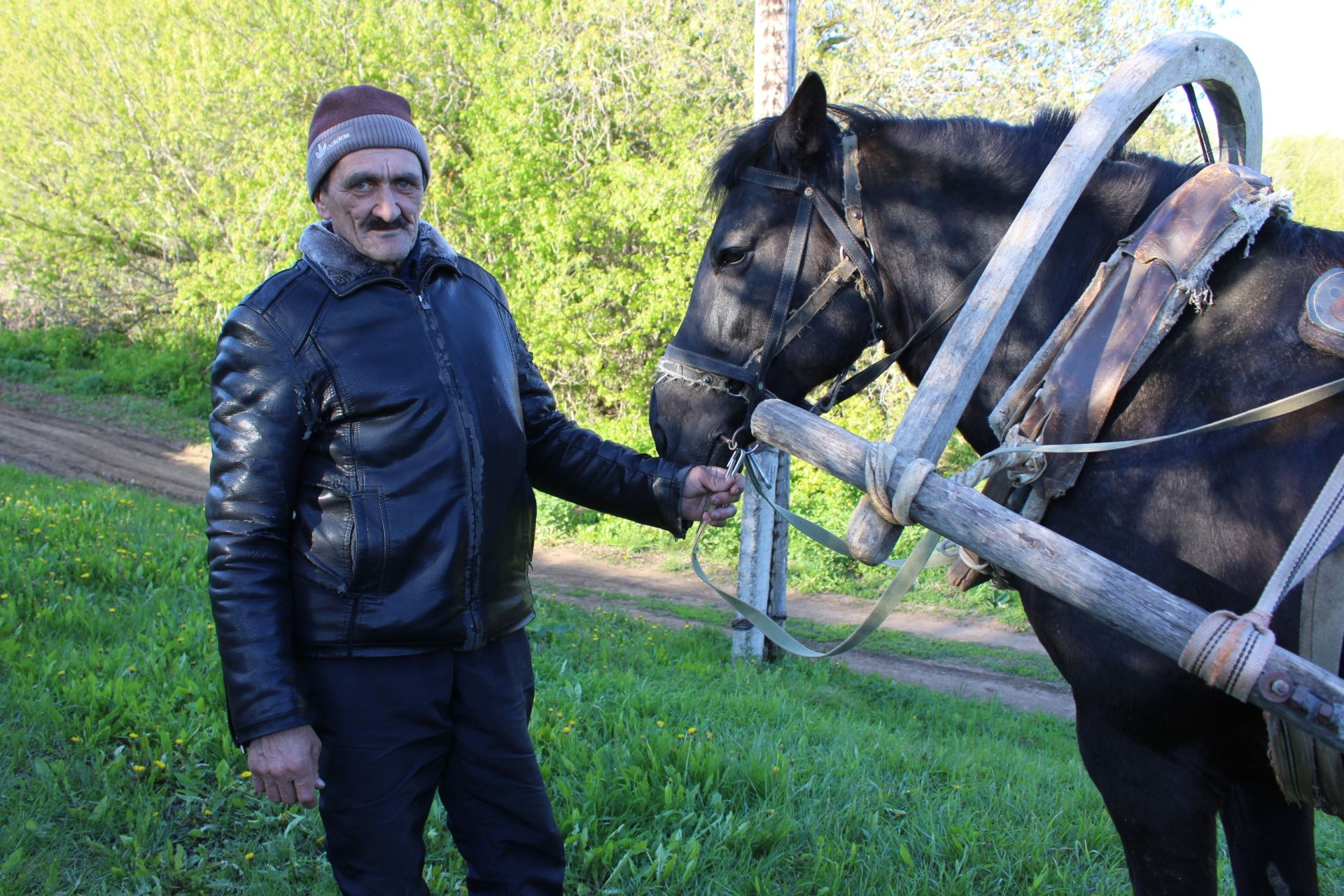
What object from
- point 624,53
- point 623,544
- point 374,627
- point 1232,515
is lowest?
point 623,544

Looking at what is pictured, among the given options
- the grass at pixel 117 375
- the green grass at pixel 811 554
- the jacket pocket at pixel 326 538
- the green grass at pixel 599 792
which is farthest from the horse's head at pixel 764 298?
the grass at pixel 117 375

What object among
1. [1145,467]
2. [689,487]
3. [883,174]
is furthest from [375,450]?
[1145,467]

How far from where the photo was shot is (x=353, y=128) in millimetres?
2105

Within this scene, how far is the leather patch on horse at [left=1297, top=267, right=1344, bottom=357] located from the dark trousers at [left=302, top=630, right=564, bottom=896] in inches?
72.0

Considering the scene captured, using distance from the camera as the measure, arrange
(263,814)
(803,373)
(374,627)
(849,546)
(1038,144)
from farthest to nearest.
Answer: (263,814) < (803,373) < (1038,144) < (374,627) < (849,546)

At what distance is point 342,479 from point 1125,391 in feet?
5.44

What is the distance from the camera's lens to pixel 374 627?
78.4 inches

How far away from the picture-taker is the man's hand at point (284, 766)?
189cm

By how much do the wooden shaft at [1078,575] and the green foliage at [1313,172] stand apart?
12.6 m

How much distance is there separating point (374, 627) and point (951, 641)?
7.40 m

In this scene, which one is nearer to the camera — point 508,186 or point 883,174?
point 883,174

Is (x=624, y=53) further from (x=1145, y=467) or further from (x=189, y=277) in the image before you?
(x=1145, y=467)

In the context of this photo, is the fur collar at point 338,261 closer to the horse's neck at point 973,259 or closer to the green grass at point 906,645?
the horse's neck at point 973,259

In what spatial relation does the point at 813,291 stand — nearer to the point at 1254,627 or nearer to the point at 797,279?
the point at 797,279
